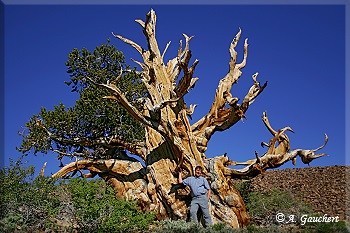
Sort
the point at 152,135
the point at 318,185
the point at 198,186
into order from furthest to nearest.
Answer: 1. the point at 318,185
2. the point at 152,135
3. the point at 198,186

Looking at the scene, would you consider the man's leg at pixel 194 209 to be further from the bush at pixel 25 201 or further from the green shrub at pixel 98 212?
the bush at pixel 25 201

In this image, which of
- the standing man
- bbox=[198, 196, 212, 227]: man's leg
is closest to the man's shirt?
the standing man

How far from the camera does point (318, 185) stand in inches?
588

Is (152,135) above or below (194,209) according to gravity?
above

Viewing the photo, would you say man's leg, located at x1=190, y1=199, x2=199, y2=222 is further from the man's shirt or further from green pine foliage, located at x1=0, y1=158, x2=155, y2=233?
green pine foliage, located at x1=0, y1=158, x2=155, y2=233

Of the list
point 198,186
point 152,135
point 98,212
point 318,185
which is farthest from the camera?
point 318,185

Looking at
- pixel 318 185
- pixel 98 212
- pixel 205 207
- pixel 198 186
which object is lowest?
pixel 98 212

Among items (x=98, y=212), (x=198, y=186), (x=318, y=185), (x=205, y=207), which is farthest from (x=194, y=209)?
(x=318, y=185)

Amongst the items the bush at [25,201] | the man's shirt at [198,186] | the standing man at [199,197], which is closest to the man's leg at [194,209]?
the standing man at [199,197]

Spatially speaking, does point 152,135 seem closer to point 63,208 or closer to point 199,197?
point 199,197

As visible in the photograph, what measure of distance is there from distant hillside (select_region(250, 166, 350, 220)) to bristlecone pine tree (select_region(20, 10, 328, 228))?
2067 mm

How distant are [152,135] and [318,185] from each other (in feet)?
21.2

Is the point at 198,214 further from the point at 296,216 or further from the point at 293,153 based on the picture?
the point at 293,153

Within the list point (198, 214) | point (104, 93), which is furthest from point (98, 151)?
point (198, 214)
